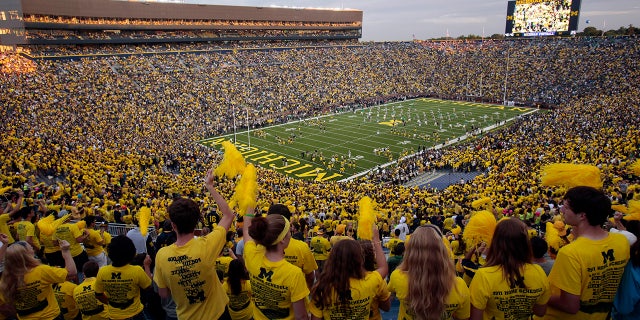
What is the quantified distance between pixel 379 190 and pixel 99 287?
15.9 meters

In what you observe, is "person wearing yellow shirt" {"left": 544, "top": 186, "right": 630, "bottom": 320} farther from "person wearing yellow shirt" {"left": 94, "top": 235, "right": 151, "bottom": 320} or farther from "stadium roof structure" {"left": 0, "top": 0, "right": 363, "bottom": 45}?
"stadium roof structure" {"left": 0, "top": 0, "right": 363, "bottom": 45}

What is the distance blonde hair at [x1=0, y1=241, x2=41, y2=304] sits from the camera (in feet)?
11.5

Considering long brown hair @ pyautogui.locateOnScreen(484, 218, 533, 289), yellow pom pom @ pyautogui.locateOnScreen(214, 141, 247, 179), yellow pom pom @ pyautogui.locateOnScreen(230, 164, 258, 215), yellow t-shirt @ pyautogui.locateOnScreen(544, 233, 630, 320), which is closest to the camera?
long brown hair @ pyautogui.locateOnScreen(484, 218, 533, 289)

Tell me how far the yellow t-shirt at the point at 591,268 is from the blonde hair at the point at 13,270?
14.2 feet

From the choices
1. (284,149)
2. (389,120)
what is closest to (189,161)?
(284,149)

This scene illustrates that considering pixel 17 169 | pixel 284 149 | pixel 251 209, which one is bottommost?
pixel 284 149

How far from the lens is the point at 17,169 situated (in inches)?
683

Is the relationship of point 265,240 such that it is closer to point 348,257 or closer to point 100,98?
point 348,257

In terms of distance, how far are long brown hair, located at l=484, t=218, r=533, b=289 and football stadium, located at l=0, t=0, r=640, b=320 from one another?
0.02m

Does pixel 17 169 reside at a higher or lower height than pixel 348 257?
lower

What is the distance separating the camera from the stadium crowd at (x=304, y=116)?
13477 mm

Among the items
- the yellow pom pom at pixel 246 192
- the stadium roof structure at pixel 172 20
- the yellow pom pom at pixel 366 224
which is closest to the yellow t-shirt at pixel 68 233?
the yellow pom pom at pixel 246 192

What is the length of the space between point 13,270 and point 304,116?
134 ft

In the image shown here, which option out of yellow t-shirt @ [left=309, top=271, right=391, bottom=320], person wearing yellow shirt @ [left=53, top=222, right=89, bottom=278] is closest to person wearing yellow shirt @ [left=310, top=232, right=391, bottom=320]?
yellow t-shirt @ [left=309, top=271, right=391, bottom=320]
